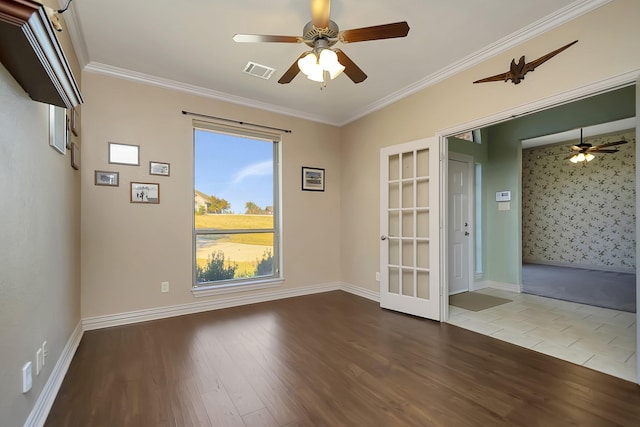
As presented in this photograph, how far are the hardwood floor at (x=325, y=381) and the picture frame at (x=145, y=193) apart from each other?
140cm

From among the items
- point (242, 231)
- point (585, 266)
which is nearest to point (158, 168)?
point (242, 231)

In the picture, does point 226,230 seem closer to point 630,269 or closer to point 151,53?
point 151,53

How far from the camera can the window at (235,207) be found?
12.6 feet

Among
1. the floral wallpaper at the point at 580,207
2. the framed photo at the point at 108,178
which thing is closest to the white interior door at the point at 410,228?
the framed photo at the point at 108,178

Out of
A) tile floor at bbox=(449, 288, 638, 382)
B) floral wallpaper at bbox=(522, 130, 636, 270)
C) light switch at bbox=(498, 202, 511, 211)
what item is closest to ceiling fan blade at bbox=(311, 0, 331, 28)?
tile floor at bbox=(449, 288, 638, 382)

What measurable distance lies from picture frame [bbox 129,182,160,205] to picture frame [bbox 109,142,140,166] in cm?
25

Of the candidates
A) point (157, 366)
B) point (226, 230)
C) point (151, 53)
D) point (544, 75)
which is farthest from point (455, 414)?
point (151, 53)

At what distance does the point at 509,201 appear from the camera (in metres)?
4.71

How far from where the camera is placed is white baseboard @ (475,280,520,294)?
4589 millimetres

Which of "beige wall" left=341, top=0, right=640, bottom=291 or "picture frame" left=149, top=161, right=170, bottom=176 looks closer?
"beige wall" left=341, top=0, right=640, bottom=291

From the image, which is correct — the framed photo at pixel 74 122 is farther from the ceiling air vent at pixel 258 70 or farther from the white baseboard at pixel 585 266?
the white baseboard at pixel 585 266

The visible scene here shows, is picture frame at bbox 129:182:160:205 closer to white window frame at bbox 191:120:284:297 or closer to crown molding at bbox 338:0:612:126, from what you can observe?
white window frame at bbox 191:120:284:297

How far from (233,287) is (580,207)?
761 centimetres

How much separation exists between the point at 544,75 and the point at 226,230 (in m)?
3.83
